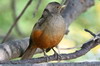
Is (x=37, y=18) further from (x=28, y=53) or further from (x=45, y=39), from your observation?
(x=45, y=39)

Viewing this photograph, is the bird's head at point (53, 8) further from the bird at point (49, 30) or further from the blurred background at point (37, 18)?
the blurred background at point (37, 18)

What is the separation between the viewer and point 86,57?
220 inches

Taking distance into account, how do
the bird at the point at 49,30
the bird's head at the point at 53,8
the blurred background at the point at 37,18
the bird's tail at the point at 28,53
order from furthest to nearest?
the blurred background at the point at 37,18
the bird's tail at the point at 28,53
the bird's head at the point at 53,8
the bird at the point at 49,30

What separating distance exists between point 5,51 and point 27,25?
261cm

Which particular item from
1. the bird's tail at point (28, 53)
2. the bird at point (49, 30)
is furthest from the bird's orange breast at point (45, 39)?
the bird's tail at point (28, 53)

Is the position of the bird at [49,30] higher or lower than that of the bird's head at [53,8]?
lower

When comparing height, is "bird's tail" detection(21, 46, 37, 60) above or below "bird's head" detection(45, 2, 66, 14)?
below

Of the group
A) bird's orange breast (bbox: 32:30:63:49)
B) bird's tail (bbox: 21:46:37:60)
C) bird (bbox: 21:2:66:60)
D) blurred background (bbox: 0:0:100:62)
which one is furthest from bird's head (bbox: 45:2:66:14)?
blurred background (bbox: 0:0:100:62)

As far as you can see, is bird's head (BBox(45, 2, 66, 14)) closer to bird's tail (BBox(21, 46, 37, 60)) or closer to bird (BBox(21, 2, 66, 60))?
bird (BBox(21, 2, 66, 60))

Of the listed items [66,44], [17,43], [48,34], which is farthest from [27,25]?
[48,34]

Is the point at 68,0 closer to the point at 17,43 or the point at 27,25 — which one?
the point at 17,43

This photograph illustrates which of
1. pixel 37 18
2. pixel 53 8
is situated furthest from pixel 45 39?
pixel 37 18

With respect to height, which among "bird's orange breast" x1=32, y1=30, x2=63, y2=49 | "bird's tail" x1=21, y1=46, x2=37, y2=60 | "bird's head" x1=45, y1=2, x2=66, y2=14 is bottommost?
"bird's tail" x1=21, y1=46, x2=37, y2=60

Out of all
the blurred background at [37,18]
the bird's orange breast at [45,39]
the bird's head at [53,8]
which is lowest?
the blurred background at [37,18]
